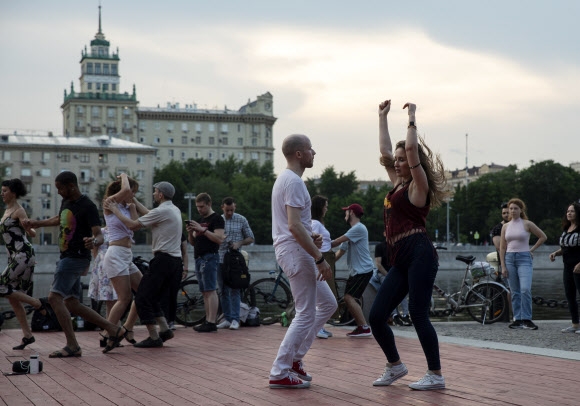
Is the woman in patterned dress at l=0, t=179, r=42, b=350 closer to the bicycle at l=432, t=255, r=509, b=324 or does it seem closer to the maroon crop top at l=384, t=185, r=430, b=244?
the maroon crop top at l=384, t=185, r=430, b=244

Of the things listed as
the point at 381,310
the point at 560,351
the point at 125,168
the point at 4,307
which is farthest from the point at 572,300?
the point at 125,168

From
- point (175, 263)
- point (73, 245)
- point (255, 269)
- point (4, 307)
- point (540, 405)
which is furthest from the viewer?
point (255, 269)

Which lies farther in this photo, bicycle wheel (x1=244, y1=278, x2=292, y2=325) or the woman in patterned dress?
bicycle wheel (x1=244, y1=278, x2=292, y2=325)

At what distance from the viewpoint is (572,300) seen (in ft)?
41.9

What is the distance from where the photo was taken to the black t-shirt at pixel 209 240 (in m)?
12.6

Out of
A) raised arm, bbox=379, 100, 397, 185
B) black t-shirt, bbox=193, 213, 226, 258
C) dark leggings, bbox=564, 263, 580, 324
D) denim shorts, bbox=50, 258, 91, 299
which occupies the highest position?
raised arm, bbox=379, 100, 397, 185

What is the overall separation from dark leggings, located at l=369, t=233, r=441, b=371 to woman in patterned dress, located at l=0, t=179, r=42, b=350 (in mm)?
4675

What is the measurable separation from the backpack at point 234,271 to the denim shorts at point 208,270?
0.31 metres

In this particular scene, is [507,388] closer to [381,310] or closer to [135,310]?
[381,310]

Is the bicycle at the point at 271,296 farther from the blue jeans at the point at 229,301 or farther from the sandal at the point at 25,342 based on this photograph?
the sandal at the point at 25,342

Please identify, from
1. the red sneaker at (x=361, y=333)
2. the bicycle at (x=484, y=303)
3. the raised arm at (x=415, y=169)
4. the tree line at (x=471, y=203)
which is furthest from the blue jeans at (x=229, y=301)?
the tree line at (x=471, y=203)

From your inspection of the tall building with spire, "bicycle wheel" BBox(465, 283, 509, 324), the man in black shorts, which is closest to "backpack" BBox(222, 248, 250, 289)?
the man in black shorts

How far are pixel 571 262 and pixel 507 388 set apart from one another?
19.3 ft

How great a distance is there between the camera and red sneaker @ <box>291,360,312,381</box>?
24.1 ft
